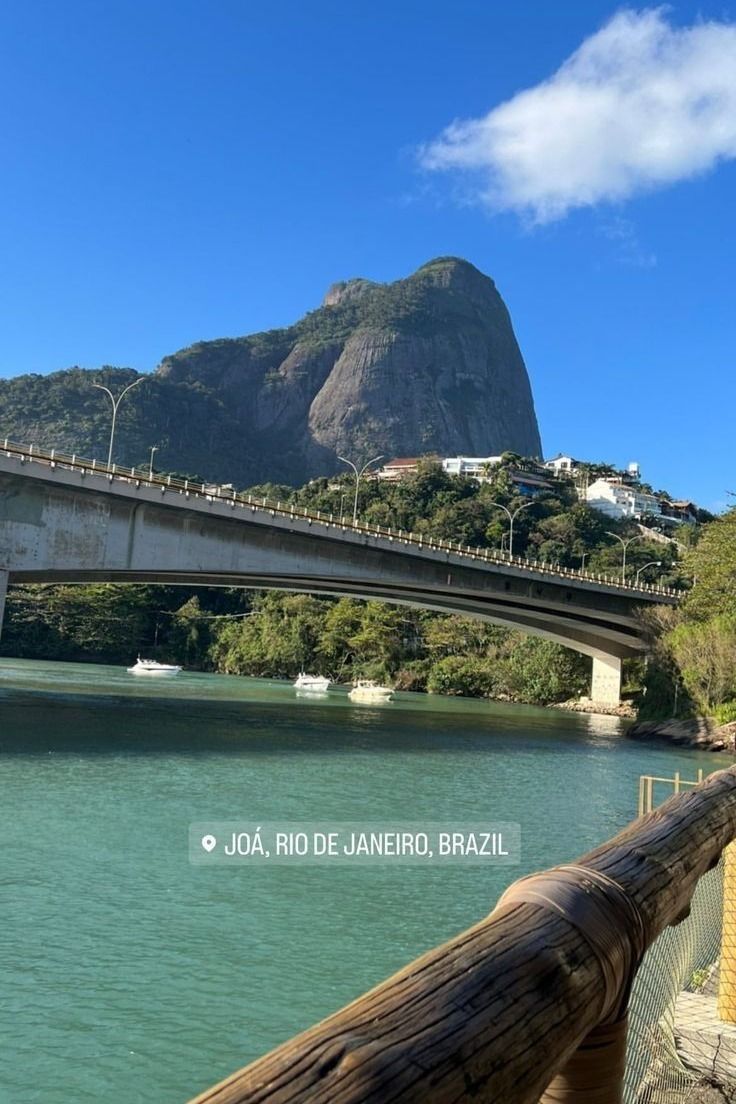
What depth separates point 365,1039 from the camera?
4.54 feet

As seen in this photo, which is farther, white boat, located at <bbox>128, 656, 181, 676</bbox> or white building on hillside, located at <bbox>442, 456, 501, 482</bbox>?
white building on hillside, located at <bbox>442, 456, 501, 482</bbox>

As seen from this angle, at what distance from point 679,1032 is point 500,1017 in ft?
14.3

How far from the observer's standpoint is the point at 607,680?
57281 millimetres

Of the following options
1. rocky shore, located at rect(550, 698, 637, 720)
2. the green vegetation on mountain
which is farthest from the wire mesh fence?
rocky shore, located at rect(550, 698, 637, 720)

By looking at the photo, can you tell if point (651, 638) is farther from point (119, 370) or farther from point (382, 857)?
point (119, 370)

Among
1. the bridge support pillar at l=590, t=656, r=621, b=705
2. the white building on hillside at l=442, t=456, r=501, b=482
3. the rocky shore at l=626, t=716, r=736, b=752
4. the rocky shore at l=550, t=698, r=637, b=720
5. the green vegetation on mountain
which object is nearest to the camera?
the rocky shore at l=626, t=716, r=736, b=752

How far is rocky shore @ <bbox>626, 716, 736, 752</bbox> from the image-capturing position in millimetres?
35812

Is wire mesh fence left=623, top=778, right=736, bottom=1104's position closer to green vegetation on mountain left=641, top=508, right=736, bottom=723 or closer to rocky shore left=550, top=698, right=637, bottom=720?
green vegetation on mountain left=641, top=508, right=736, bottom=723

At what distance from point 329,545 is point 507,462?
9122 cm

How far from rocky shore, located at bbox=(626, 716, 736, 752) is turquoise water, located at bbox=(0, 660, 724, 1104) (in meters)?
8.58

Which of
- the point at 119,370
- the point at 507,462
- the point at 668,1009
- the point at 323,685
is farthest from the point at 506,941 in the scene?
the point at 119,370

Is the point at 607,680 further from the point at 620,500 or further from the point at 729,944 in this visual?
the point at 620,500

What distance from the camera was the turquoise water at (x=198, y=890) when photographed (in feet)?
22.6

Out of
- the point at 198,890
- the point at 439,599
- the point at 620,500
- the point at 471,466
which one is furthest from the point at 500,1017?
the point at 471,466
